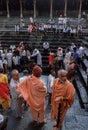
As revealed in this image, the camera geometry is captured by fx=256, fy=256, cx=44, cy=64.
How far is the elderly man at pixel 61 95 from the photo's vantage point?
604cm

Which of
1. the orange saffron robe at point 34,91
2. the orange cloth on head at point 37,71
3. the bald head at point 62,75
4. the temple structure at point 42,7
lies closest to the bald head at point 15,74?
the orange saffron robe at point 34,91

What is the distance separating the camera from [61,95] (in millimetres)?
6098

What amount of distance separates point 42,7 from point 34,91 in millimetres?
25903

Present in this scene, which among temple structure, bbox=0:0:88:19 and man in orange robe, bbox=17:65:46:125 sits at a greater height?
temple structure, bbox=0:0:88:19

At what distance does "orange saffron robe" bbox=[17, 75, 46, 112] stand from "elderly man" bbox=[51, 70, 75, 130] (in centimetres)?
49

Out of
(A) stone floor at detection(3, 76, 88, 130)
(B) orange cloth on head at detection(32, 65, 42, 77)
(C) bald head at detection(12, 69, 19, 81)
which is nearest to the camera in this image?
(B) orange cloth on head at detection(32, 65, 42, 77)

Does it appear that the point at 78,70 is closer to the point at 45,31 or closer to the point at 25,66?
the point at 25,66

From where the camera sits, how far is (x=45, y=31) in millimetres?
20000

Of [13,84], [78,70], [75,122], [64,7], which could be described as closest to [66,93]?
[75,122]

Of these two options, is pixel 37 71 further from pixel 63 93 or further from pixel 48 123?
pixel 48 123

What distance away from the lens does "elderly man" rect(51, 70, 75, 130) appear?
19.8 feet

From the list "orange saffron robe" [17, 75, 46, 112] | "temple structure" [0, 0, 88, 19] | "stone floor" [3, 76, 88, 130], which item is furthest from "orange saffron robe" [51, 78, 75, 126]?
"temple structure" [0, 0, 88, 19]

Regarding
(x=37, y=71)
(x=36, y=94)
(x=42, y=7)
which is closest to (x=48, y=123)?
(x=36, y=94)

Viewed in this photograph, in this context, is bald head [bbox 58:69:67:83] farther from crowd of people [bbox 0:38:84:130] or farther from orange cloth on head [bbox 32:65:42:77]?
orange cloth on head [bbox 32:65:42:77]
